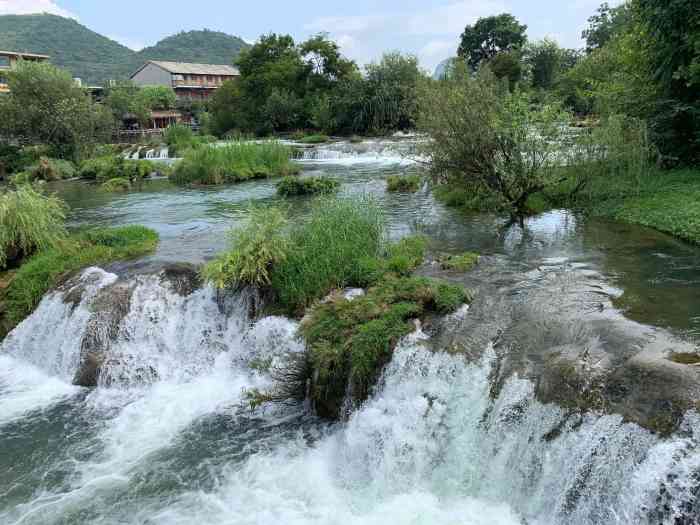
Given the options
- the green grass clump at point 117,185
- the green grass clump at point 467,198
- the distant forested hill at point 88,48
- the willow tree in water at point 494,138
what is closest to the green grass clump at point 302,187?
the green grass clump at point 467,198

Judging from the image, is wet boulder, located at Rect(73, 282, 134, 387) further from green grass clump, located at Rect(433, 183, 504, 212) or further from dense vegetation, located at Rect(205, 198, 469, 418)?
green grass clump, located at Rect(433, 183, 504, 212)

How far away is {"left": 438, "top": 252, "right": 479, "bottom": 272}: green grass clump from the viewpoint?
995 cm

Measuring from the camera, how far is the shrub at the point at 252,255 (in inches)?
372

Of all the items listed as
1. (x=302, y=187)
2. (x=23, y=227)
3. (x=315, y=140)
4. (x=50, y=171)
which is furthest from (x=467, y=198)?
(x=315, y=140)

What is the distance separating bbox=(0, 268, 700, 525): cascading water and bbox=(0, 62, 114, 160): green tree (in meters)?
28.2

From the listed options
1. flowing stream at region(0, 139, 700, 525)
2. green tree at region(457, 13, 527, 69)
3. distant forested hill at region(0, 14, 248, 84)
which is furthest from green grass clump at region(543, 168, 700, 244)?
distant forested hill at region(0, 14, 248, 84)

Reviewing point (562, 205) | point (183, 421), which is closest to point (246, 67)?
point (562, 205)

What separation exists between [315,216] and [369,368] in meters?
3.93

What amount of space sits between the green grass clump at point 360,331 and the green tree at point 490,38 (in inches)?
2384

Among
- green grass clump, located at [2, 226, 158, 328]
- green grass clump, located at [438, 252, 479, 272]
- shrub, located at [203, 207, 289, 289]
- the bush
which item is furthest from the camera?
the bush

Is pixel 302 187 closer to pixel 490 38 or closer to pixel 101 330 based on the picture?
pixel 101 330

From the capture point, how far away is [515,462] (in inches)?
233

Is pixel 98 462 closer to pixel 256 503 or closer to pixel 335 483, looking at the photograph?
pixel 256 503

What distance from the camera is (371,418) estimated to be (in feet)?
22.7
